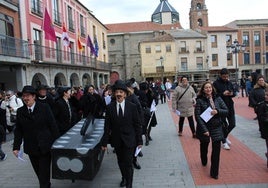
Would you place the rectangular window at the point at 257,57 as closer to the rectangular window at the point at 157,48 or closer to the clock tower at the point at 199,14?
the clock tower at the point at 199,14

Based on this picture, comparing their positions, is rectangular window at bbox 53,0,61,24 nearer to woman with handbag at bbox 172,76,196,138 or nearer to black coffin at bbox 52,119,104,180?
woman with handbag at bbox 172,76,196,138

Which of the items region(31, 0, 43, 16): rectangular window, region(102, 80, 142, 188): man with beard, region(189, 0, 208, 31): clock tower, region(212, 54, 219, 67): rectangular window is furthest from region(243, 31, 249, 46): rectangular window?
region(102, 80, 142, 188): man with beard

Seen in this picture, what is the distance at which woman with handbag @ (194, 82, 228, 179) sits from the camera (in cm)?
515

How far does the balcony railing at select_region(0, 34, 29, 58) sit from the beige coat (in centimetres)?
981

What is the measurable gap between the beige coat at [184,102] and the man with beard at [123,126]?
14.1 feet

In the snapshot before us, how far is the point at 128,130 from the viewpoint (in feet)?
15.1

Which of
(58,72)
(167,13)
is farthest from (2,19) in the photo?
(167,13)

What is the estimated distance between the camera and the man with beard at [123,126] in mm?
4594

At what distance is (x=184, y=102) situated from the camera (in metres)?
8.79

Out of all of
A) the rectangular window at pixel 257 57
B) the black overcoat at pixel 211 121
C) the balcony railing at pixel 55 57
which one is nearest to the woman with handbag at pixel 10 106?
the black overcoat at pixel 211 121

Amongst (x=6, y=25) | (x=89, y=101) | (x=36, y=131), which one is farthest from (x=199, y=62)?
(x=36, y=131)

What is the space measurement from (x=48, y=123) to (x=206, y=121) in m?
2.66

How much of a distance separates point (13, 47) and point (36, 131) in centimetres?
1306

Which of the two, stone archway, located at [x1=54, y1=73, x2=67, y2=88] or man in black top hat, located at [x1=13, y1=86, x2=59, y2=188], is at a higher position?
stone archway, located at [x1=54, y1=73, x2=67, y2=88]
